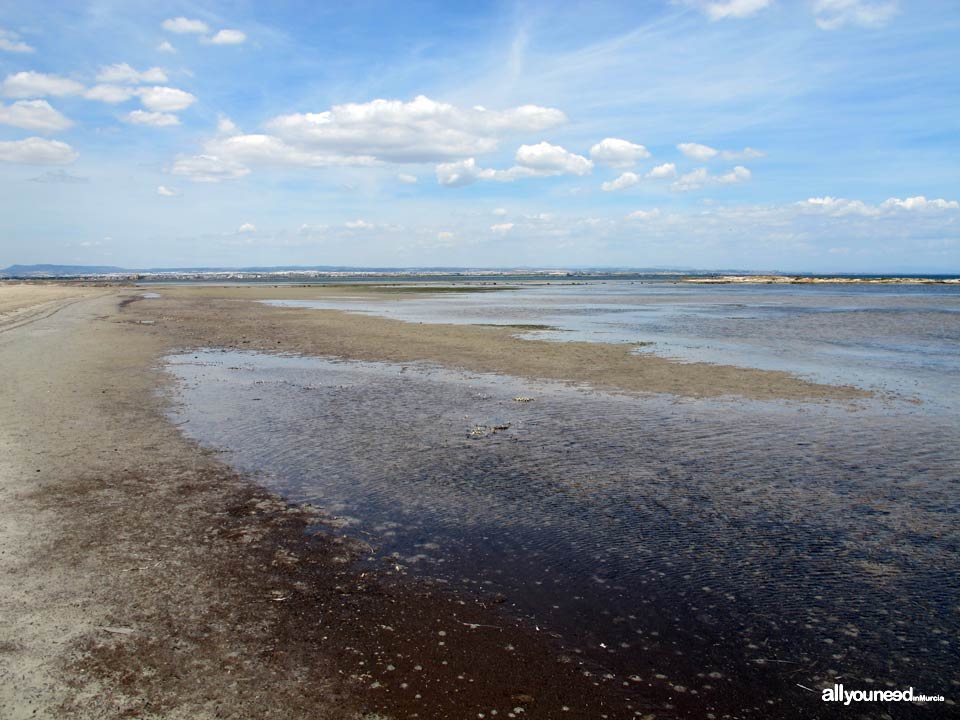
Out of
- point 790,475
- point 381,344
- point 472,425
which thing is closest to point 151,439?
point 472,425

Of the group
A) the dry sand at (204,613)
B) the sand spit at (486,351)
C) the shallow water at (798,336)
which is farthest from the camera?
the shallow water at (798,336)

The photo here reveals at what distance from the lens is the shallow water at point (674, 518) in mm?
5578

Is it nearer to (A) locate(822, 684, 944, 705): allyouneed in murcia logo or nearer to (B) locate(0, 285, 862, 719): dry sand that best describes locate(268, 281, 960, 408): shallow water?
(A) locate(822, 684, 944, 705): allyouneed in murcia logo

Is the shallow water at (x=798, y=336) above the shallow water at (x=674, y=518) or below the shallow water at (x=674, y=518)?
above

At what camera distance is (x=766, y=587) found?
22.1 ft

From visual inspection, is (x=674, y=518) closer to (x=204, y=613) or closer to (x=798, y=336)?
(x=204, y=613)

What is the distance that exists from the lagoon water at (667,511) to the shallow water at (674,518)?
3cm

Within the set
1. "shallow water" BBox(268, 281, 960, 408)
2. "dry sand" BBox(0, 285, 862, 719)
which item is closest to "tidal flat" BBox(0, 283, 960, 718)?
"dry sand" BBox(0, 285, 862, 719)

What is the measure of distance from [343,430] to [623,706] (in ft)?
30.9

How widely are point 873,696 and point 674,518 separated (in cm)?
364

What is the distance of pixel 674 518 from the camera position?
340 inches

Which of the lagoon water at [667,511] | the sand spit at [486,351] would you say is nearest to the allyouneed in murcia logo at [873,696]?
the lagoon water at [667,511]

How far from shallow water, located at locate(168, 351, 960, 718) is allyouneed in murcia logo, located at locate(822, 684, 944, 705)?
98 mm

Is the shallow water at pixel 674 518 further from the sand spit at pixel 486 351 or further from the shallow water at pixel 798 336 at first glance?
the shallow water at pixel 798 336
